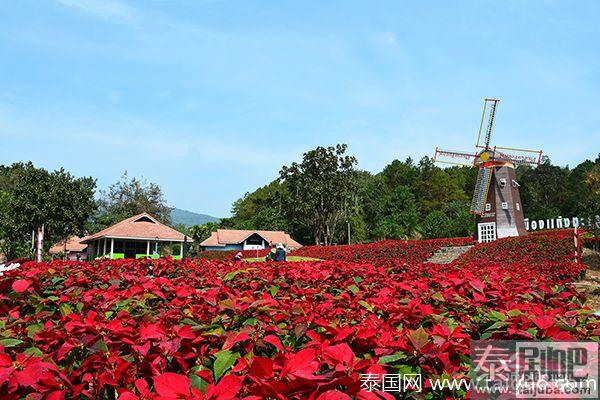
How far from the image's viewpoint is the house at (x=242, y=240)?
188 feet

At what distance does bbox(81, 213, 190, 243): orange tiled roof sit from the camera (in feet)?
125

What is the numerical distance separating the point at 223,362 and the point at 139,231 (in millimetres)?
40354

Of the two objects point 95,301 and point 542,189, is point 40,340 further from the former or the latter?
point 542,189

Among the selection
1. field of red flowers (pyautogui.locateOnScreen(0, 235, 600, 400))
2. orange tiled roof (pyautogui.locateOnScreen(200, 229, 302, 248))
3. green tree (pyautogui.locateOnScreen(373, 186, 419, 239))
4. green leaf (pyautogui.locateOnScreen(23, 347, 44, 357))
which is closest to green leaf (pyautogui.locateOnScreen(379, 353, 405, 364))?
field of red flowers (pyautogui.locateOnScreen(0, 235, 600, 400))

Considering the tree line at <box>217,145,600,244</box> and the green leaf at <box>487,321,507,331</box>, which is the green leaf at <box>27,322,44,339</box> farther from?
the tree line at <box>217,145,600,244</box>

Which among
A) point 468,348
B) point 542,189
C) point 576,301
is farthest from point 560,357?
point 542,189

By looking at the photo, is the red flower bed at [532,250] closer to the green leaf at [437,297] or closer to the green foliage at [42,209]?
the green leaf at [437,297]

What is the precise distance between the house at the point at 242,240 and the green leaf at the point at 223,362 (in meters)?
55.4

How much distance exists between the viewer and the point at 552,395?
4.70ft

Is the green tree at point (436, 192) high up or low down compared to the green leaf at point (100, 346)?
up

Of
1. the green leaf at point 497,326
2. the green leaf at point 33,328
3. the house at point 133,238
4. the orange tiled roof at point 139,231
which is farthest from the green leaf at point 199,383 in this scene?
the orange tiled roof at point 139,231

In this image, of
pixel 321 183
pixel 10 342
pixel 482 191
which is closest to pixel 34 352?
pixel 10 342

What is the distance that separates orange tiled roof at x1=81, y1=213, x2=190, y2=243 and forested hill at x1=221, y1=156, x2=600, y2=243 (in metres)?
14.5

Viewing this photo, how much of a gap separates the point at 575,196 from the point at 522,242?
1773 inches
